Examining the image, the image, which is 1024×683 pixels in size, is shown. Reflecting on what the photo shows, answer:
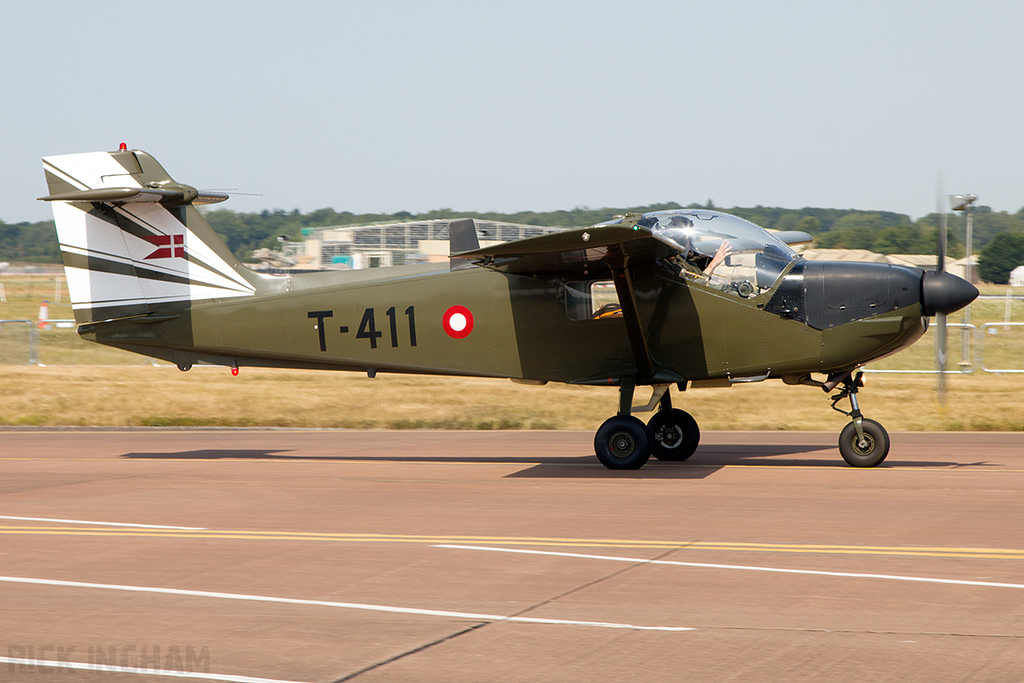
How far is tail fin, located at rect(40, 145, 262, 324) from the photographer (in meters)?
14.1

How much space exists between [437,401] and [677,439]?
782 centimetres

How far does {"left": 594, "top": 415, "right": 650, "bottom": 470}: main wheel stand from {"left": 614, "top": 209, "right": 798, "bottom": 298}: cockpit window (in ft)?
6.40

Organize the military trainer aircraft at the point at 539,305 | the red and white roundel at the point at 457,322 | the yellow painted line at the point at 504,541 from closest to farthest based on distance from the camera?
1. the yellow painted line at the point at 504,541
2. the military trainer aircraft at the point at 539,305
3. the red and white roundel at the point at 457,322

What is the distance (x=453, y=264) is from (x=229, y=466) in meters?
4.10

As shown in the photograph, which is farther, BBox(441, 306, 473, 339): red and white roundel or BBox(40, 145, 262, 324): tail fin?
BBox(40, 145, 262, 324): tail fin

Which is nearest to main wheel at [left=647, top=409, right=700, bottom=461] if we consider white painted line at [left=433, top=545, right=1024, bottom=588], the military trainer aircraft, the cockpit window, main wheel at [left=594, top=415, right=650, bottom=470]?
the military trainer aircraft

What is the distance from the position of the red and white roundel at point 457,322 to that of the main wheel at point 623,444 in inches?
88.0

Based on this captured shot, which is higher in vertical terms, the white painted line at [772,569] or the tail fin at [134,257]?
the tail fin at [134,257]

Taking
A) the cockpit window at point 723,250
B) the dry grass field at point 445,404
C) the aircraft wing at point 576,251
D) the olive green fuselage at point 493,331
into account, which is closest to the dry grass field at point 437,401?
the dry grass field at point 445,404

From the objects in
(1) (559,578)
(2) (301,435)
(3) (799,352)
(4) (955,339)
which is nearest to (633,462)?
(3) (799,352)

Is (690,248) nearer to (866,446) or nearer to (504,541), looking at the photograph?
(866,446)

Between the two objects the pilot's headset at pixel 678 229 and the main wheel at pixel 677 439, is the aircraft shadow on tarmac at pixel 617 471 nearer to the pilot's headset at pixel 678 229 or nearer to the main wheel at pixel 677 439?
the main wheel at pixel 677 439

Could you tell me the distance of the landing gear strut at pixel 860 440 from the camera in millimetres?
12156

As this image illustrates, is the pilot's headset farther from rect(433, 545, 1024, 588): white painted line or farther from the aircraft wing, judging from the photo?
rect(433, 545, 1024, 588): white painted line
